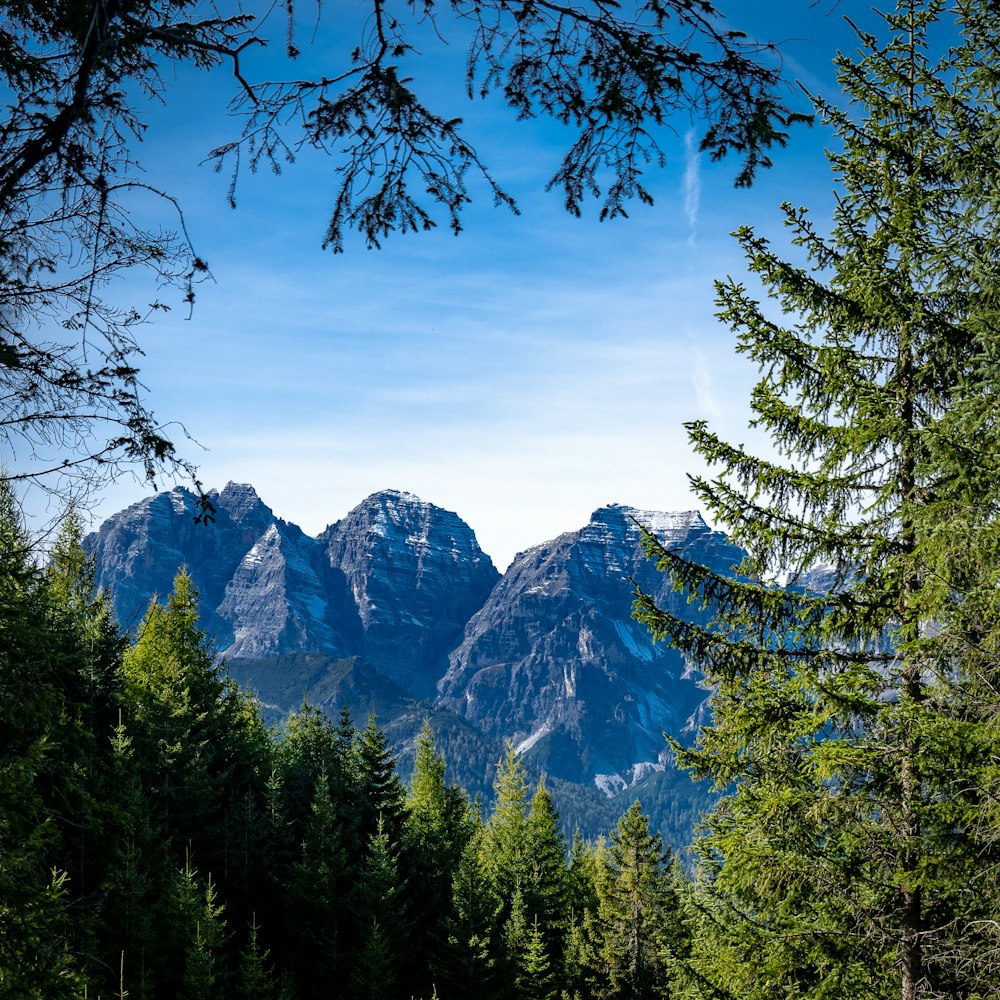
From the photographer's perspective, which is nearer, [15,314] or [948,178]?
[15,314]

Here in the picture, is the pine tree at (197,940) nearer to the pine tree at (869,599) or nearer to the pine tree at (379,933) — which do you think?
the pine tree at (379,933)

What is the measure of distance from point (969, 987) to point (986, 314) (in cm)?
569

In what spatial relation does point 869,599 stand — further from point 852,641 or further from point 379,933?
point 379,933

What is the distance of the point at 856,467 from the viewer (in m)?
8.15

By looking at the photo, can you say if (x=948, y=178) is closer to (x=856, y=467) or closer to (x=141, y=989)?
(x=856, y=467)

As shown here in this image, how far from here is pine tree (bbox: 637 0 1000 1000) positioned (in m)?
6.94

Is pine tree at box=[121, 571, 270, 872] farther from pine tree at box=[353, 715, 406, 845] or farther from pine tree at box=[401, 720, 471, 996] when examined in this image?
pine tree at box=[401, 720, 471, 996]

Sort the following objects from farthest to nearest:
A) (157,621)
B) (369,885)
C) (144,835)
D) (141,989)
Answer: (157,621) → (369,885) → (144,835) → (141,989)

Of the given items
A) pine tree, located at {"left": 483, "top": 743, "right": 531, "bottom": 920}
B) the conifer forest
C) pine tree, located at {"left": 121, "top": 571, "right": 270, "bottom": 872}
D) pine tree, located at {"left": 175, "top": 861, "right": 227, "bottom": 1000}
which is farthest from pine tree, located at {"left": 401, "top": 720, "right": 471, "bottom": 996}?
the conifer forest

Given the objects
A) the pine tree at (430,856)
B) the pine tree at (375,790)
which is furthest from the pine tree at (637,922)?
the pine tree at (375,790)

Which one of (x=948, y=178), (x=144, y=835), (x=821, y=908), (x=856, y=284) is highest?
(x=948, y=178)

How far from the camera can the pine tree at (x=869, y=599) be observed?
→ 694cm

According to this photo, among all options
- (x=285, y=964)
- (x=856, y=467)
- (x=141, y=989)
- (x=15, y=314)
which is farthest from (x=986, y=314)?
(x=285, y=964)

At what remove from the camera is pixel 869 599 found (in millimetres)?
7816
